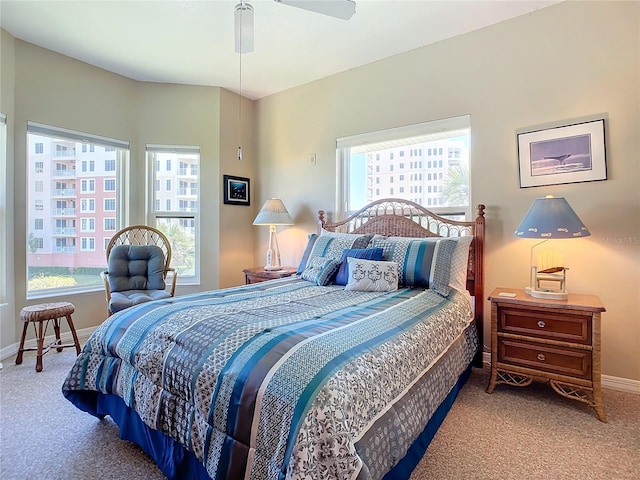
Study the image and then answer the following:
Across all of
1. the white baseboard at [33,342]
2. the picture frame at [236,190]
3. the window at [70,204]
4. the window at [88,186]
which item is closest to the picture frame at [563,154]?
the picture frame at [236,190]

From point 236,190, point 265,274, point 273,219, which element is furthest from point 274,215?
point 236,190

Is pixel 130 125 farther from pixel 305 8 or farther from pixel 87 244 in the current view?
pixel 305 8

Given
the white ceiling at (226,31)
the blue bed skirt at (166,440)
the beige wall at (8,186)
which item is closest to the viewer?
the blue bed skirt at (166,440)

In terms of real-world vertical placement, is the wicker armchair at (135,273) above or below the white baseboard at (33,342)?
above

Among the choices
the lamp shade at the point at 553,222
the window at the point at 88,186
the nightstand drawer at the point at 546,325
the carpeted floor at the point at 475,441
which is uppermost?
the window at the point at 88,186

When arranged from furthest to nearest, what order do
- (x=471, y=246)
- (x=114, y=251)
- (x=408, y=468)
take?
A: (x=114, y=251)
(x=471, y=246)
(x=408, y=468)

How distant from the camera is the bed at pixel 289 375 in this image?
1090 mm

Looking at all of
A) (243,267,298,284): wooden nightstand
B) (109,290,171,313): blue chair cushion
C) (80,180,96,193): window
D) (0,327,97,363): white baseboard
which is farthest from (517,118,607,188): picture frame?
(0,327,97,363): white baseboard

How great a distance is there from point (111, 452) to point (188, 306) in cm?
80

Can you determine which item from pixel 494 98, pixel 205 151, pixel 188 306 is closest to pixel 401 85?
pixel 494 98

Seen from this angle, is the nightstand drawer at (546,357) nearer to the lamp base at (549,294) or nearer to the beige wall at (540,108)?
the lamp base at (549,294)

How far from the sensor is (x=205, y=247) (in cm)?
423

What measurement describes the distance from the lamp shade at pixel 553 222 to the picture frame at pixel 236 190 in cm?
323

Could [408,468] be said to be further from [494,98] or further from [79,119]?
[79,119]
